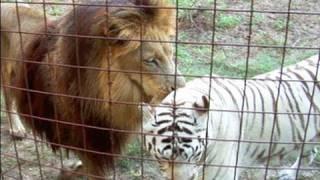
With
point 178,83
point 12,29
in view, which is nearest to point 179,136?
point 178,83

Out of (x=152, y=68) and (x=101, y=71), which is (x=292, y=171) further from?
(x=101, y=71)

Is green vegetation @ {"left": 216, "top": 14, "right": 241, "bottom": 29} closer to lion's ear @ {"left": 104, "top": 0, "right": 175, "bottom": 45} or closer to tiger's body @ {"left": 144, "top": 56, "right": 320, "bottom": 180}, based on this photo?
tiger's body @ {"left": 144, "top": 56, "right": 320, "bottom": 180}

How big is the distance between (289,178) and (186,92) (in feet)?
3.55

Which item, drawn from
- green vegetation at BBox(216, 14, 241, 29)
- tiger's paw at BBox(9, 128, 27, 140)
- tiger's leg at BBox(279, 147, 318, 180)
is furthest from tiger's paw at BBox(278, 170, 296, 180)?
green vegetation at BBox(216, 14, 241, 29)

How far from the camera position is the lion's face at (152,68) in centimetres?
221

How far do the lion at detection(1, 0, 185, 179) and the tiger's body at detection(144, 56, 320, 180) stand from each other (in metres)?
0.14

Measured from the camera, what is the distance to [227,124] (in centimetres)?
230

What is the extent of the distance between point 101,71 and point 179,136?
20.7 inches

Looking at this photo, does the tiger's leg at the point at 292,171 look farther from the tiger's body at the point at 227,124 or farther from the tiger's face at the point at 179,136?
the tiger's face at the point at 179,136

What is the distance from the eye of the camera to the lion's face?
2.21 meters

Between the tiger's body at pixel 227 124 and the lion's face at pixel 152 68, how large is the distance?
2.3 inches

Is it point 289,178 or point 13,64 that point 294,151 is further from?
point 13,64

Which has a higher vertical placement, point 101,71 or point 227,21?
point 101,71

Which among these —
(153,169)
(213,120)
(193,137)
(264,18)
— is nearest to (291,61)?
(264,18)
